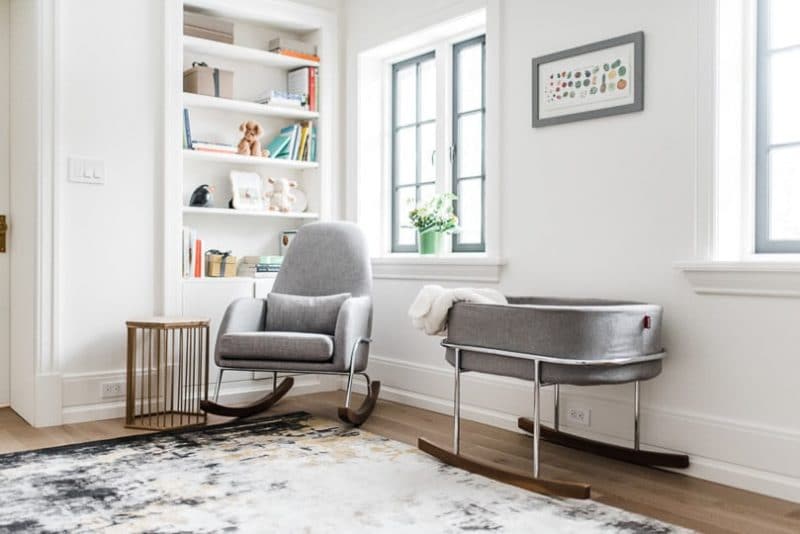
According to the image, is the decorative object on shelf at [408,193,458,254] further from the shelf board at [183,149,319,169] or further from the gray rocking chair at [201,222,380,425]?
the shelf board at [183,149,319,169]

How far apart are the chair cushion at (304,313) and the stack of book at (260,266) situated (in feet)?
1.48

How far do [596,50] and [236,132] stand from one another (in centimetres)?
222

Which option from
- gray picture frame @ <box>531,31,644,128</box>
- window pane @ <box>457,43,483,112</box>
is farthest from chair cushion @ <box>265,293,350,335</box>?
gray picture frame @ <box>531,31,644,128</box>

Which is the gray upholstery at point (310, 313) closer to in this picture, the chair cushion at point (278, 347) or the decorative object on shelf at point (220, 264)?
the chair cushion at point (278, 347)

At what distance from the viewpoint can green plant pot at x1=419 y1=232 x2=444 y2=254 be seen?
4074mm

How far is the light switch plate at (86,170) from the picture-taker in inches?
144

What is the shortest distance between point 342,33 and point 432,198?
4.34 ft

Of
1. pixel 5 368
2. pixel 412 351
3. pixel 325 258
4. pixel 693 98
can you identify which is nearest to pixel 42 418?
pixel 5 368

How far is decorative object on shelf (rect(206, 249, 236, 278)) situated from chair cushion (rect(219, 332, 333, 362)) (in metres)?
0.80

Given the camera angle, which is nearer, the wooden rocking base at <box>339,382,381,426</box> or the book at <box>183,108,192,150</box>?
the wooden rocking base at <box>339,382,381,426</box>

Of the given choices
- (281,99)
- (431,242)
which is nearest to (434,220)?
(431,242)

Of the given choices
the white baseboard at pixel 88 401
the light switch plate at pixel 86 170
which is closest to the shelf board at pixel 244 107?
the light switch plate at pixel 86 170

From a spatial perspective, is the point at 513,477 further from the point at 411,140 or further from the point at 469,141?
the point at 411,140

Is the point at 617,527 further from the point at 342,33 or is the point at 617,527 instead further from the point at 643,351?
the point at 342,33
